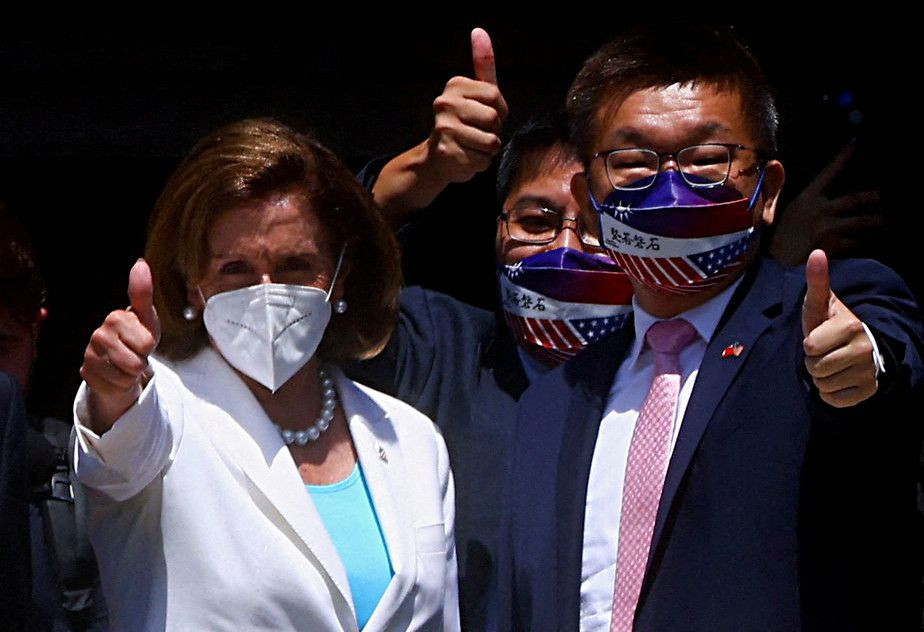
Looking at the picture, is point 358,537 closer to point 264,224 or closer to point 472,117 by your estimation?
point 264,224

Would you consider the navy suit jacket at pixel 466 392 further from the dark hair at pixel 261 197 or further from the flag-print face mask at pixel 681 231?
the flag-print face mask at pixel 681 231

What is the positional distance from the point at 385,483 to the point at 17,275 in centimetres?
111

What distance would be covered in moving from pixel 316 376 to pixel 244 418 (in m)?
0.27

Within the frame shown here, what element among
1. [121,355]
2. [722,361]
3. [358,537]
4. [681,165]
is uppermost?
[681,165]

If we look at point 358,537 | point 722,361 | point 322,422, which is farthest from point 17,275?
point 722,361

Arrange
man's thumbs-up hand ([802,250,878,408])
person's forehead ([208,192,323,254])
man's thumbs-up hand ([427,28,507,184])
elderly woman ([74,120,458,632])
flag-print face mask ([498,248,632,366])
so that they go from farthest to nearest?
flag-print face mask ([498,248,632,366]), man's thumbs-up hand ([427,28,507,184]), person's forehead ([208,192,323,254]), elderly woman ([74,120,458,632]), man's thumbs-up hand ([802,250,878,408])

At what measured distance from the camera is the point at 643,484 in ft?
9.63

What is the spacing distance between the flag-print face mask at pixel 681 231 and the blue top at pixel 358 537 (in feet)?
2.35

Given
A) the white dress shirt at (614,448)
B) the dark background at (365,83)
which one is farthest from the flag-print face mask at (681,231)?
the dark background at (365,83)

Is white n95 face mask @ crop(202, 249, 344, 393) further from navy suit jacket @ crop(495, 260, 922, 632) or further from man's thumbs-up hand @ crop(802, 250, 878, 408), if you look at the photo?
man's thumbs-up hand @ crop(802, 250, 878, 408)

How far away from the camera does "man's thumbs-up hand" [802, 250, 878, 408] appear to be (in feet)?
8.20

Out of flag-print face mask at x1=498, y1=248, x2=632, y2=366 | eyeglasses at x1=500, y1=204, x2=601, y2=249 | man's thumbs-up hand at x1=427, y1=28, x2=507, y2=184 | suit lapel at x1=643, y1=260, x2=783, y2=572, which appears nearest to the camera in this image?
suit lapel at x1=643, y1=260, x2=783, y2=572

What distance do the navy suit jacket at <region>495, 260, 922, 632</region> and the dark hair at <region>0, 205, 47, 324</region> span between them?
1.47 m

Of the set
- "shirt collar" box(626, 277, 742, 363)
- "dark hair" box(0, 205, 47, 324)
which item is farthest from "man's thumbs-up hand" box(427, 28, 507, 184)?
"dark hair" box(0, 205, 47, 324)
